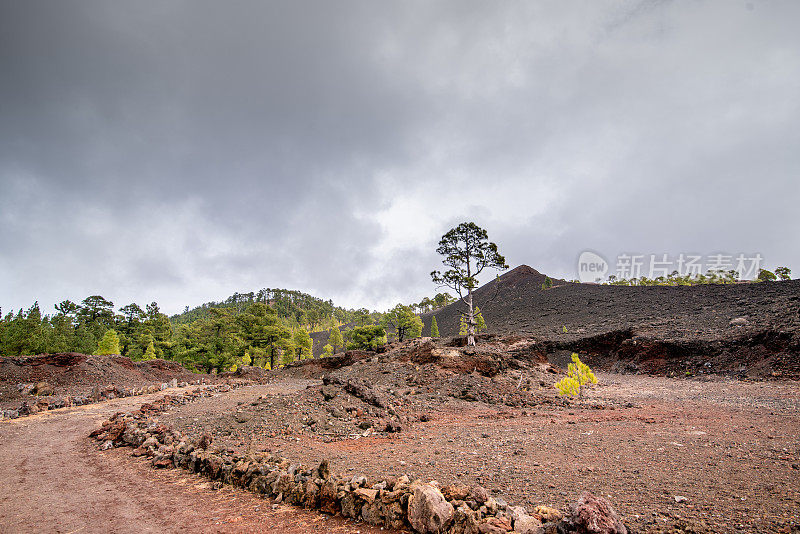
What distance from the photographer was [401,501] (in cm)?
442

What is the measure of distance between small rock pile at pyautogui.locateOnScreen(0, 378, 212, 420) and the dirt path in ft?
29.4

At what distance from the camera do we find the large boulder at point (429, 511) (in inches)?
156

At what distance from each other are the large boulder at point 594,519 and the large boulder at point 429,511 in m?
1.40

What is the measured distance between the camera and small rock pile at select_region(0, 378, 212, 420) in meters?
15.9

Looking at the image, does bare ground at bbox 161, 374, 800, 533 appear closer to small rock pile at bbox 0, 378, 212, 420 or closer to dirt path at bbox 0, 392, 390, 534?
dirt path at bbox 0, 392, 390, 534

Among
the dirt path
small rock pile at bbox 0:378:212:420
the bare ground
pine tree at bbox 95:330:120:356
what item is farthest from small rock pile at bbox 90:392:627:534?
pine tree at bbox 95:330:120:356

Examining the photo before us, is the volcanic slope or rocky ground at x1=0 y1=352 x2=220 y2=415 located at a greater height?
the volcanic slope

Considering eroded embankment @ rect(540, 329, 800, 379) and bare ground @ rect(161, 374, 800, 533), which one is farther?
eroded embankment @ rect(540, 329, 800, 379)

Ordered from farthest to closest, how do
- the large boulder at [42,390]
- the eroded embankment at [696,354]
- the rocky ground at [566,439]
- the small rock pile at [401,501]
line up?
the large boulder at [42,390] < the eroded embankment at [696,354] < the rocky ground at [566,439] < the small rock pile at [401,501]

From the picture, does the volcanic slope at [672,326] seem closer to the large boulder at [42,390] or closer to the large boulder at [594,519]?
the large boulder at [594,519]

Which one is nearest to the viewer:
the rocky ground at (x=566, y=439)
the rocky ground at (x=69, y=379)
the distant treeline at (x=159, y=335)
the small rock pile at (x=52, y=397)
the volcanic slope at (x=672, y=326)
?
the rocky ground at (x=566, y=439)

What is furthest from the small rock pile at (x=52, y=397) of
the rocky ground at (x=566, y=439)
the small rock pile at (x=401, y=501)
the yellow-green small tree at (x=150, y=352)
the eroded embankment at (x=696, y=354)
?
the eroded embankment at (x=696, y=354)

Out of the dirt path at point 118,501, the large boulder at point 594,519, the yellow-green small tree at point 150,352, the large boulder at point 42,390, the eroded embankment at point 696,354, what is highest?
the eroded embankment at point 696,354

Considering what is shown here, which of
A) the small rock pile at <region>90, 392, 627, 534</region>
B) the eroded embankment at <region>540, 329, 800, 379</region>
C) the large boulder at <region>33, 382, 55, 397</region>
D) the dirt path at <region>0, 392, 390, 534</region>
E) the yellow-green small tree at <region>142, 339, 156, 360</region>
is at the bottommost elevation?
the yellow-green small tree at <region>142, 339, 156, 360</region>
